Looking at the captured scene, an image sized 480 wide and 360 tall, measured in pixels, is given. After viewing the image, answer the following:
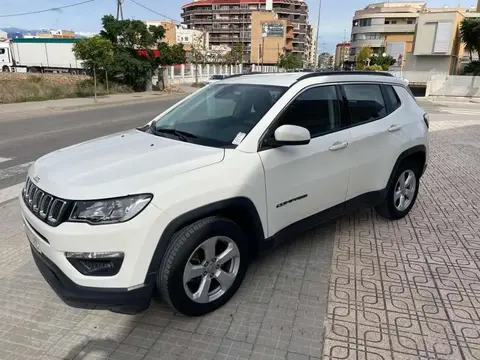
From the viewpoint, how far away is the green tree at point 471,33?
116 ft

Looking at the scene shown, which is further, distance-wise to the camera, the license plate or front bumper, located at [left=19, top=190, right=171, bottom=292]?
the license plate

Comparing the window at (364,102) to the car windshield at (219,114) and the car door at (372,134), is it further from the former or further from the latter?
the car windshield at (219,114)

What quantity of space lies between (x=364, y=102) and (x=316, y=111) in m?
0.82

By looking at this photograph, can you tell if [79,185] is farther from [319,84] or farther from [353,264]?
[353,264]

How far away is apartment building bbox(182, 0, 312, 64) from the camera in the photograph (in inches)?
3738

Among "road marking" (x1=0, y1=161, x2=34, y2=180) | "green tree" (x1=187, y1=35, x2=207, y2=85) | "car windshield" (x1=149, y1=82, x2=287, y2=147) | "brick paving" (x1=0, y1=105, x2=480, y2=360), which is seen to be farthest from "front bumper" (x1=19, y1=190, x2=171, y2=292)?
"green tree" (x1=187, y1=35, x2=207, y2=85)

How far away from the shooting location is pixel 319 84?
11.2 feet

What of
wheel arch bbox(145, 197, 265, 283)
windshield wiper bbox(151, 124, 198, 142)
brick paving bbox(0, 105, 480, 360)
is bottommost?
brick paving bbox(0, 105, 480, 360)

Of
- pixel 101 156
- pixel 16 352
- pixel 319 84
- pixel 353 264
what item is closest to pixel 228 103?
pixel 319 84

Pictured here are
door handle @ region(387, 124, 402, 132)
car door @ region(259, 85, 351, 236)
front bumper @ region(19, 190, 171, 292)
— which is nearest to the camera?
front bumper @ region(19, 190, 171, 292)

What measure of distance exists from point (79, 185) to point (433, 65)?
43597 mm

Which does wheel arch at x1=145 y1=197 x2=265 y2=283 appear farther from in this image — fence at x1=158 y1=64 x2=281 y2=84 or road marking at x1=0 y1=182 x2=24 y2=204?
fence at x1=158 y1=64 x2=281 y2=84

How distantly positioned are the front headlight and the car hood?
0.12 feet

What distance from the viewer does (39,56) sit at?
1779 inches
